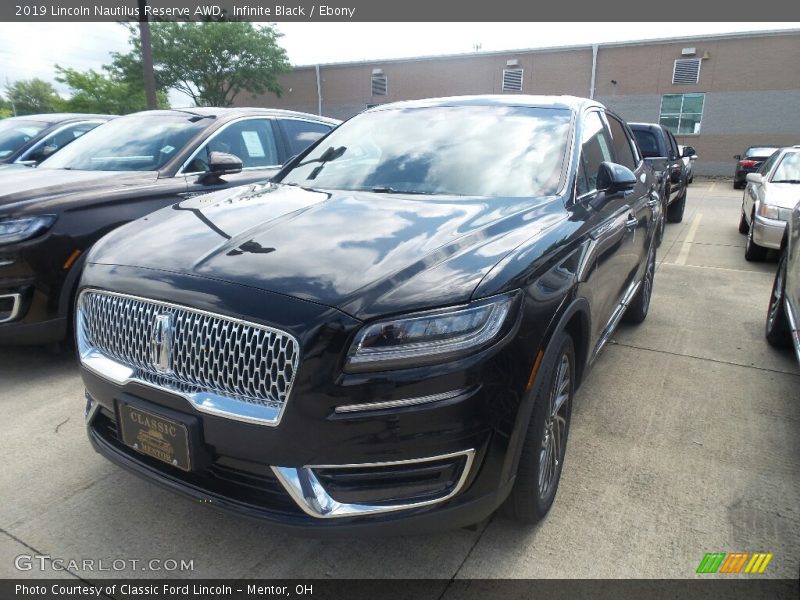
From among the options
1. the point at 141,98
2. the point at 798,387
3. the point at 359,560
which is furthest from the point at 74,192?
the point at 141,98

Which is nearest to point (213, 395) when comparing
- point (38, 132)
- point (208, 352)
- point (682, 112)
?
point (208, 352)

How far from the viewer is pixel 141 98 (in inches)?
1379

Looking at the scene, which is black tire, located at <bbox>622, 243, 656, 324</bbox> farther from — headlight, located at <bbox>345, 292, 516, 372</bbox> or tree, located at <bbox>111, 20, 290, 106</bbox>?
tree, located at <bbox>111, 20, 290, 106</bbox>

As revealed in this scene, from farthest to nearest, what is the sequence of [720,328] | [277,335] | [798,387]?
[720,328] < [798,387] < [277,335]

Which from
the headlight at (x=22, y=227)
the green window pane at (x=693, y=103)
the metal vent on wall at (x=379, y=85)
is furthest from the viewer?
the metal vent on wall at (x=379, y=85)

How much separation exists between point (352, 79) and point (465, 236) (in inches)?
1392

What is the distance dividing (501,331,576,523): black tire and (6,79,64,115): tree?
93373 mm

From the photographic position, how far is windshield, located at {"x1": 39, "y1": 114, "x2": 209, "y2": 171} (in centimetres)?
460

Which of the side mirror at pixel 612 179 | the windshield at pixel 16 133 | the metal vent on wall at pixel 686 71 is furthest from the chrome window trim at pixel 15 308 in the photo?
the metal vent on wall at pixel 686 71

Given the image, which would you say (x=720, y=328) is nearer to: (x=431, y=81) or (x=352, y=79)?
→ (x=431, y=81)

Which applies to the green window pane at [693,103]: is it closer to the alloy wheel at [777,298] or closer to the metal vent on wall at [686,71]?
the metal vent on wall at [686,71]

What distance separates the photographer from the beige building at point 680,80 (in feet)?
87.5

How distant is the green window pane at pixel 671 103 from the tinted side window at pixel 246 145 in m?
28.5

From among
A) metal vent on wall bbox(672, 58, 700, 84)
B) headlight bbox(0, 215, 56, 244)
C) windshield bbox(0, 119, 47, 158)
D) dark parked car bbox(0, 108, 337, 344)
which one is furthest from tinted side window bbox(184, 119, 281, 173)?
metal vent on wall bbox(672, 58, 700, 84)
